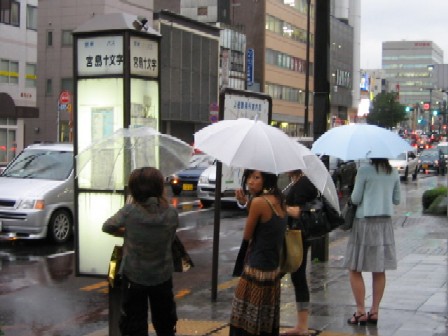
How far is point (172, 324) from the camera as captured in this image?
19.6 feet

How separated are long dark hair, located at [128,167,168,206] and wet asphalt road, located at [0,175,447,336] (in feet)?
8.45

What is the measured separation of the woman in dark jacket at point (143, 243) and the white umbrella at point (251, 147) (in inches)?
22.8

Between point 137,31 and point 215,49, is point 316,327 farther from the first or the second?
point 215,49

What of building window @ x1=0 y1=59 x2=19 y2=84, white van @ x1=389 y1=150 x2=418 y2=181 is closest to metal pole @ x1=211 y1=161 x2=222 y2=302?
white van @ x1=389 y1=150 x2=418 y2=181

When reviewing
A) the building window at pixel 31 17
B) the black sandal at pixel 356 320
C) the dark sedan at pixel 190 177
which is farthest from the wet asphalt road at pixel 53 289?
the building window at pixel 31 17

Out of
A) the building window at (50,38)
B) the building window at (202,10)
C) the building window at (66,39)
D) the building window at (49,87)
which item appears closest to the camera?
the building window at (66,39)

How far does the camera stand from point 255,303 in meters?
5.53

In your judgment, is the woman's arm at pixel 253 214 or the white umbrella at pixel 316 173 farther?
the white umbrella at pixel 316 173

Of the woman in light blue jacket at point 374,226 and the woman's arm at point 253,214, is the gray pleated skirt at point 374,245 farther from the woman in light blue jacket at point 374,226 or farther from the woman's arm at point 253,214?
the woman's arm at point 253,214

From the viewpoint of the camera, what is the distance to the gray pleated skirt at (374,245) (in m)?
7.51

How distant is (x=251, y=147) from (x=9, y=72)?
4072 cm

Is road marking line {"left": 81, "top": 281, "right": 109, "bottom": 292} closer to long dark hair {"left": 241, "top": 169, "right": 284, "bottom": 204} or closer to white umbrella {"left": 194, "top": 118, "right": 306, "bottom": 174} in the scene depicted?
white umbrella {"left": 194, "top": 118, "right": 306, "bottom": 174}

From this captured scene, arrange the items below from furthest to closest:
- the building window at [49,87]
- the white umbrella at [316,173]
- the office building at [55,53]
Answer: the building window at [49,87], the office building at [55,53], the white umbrella at [316,173]

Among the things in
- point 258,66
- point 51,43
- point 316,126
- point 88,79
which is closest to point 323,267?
point 316,126
